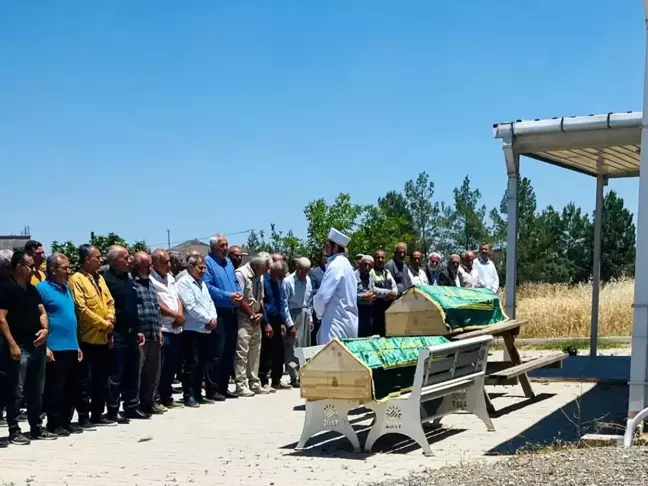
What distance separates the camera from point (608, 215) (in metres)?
51.5

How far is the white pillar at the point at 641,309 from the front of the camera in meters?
7.98

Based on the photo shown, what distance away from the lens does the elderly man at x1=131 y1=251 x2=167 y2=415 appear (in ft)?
34.3

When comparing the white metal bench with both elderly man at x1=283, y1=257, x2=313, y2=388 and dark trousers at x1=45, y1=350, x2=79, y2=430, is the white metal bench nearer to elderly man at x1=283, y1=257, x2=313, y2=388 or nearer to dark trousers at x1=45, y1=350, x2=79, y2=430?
dark trousers at x1=45, y1=350, x2=79, y2=430

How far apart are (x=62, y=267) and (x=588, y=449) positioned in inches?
204

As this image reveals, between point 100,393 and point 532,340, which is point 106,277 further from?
point 532,340

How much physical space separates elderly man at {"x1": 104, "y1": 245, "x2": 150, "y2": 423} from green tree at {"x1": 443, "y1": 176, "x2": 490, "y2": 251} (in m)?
38.2

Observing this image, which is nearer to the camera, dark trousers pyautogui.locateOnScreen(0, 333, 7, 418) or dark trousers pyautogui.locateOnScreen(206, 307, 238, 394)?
dark trousers pyautogui.locateOnScreen(0, 333, 7, 418)

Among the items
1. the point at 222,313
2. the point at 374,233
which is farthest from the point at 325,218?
the point at 222,313

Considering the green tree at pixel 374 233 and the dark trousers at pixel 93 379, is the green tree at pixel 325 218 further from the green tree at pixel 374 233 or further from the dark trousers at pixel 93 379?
the dark trousers at pixel 93 379

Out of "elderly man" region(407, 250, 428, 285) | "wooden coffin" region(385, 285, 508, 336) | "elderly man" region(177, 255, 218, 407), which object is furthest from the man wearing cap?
"elderly man" region(407, 250, 428, 285)

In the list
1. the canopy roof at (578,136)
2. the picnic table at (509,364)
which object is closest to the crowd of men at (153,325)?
the picnic table at (509,364)

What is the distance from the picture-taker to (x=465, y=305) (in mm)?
10266

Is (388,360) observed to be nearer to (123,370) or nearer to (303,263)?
(123,370)

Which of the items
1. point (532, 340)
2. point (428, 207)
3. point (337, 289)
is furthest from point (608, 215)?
point (337, 289)
